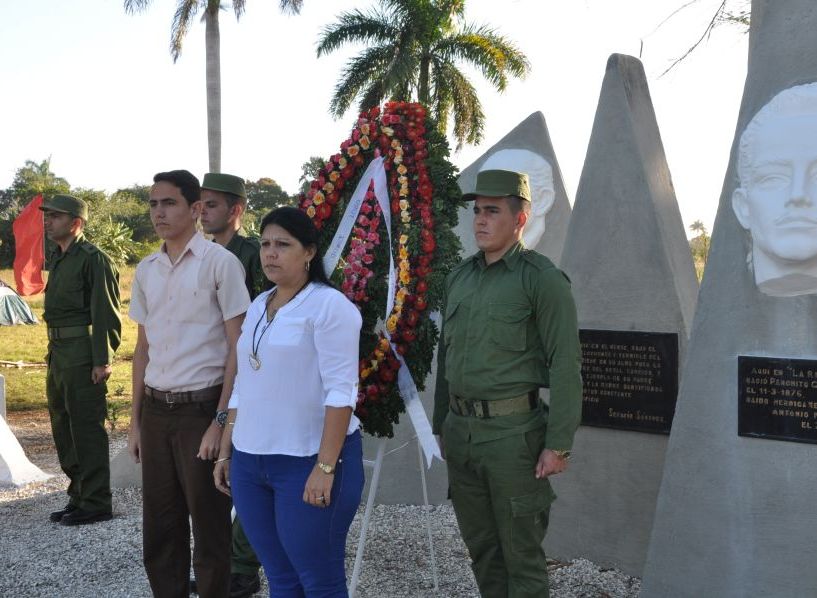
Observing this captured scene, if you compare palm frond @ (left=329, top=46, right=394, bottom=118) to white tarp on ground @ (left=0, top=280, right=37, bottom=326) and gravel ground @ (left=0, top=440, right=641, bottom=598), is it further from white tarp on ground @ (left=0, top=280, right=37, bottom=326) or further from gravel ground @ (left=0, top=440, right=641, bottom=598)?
gravel ground @ (left=0, top=440, right=641, bottom=598)

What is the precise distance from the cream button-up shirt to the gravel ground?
4.83 ft

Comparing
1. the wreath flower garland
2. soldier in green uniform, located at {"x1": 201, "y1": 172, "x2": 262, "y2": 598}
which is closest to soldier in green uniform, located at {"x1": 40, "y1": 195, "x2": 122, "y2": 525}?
soldier in green uniform, located at {"x1": 201, "y1": 172, "x2": 262, "y2": 598}

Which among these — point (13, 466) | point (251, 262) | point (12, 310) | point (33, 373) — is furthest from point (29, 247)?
point (251, 262)

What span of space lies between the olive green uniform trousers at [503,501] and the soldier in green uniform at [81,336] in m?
3.12

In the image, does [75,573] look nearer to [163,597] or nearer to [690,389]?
[163,597]

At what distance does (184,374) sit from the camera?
3213 millimetres

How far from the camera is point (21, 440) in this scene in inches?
336

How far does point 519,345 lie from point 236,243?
6.00ft

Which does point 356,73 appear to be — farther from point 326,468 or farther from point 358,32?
point 326,468

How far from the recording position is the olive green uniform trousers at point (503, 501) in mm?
2930

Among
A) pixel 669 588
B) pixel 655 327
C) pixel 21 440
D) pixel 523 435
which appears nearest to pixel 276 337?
pixel 523 435

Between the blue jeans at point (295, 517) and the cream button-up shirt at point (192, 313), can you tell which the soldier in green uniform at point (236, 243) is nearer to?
the cream button-up shirt at point (192, 313)

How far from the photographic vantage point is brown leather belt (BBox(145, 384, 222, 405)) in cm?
322

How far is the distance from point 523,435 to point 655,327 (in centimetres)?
169
